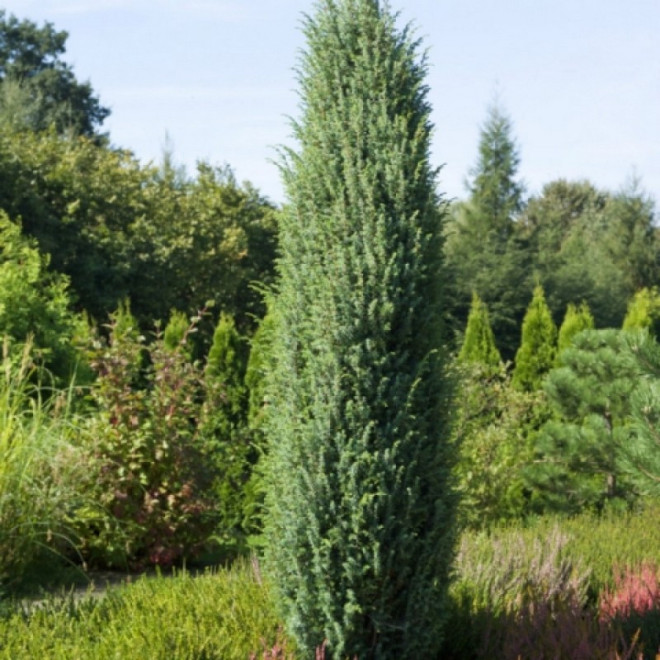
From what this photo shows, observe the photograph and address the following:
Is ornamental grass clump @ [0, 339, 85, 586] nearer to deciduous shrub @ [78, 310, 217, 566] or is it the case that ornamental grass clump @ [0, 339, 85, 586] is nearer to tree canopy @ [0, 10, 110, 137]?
deciduous shrub @ [78, 310, 217, 566]

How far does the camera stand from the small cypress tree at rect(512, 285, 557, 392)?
44.6ft

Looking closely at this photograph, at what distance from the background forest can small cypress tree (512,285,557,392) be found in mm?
28

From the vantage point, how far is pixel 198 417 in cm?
799

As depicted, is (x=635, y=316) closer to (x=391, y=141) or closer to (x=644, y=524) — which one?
(x=644, y=524)

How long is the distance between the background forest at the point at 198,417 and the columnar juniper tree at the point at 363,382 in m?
→ 0.21

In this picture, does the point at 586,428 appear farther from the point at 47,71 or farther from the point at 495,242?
the point at 47,71

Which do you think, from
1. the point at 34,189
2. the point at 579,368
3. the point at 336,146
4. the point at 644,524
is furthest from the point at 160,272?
the point at 336,146

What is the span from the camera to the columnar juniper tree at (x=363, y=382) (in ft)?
13.6

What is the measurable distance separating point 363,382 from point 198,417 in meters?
4.04

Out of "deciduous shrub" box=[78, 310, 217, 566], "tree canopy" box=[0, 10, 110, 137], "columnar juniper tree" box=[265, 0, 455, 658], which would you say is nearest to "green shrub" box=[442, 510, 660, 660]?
"columnar juniper tree" box=[265, 0, 455, 658]

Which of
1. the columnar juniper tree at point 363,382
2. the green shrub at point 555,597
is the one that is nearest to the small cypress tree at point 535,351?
the green shrub at point 555,597

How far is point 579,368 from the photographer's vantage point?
9453mm

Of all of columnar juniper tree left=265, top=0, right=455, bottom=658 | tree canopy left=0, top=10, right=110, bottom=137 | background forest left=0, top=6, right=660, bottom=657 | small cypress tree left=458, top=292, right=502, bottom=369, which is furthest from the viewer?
tree canopy left=0, top=10, right=110, bottom=137

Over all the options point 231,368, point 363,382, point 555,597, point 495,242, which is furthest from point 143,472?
point 495,242
